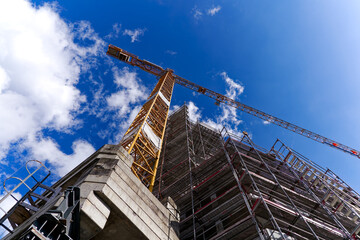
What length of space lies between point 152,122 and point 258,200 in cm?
1592

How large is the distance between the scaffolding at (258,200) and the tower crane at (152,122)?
2562 mm

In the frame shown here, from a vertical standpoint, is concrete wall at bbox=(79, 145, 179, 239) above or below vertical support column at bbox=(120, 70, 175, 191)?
below

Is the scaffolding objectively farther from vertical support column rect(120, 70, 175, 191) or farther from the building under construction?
vertical support column rect(120, 70, 175, 191)

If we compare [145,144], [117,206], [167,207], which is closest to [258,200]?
[167,207]

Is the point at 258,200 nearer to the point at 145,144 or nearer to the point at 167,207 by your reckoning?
the point at 167,207

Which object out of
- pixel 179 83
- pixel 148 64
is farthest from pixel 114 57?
pixel 179 83

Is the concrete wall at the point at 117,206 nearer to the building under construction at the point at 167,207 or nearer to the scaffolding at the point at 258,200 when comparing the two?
the building under construction at the point at 167,207

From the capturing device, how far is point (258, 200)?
37.8 ft

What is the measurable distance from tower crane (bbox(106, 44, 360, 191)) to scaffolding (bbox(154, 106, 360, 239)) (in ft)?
8.40

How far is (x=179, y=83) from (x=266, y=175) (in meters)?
43.8

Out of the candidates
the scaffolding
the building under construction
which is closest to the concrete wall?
the building under construction

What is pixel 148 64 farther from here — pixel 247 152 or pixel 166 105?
pixel 247 152

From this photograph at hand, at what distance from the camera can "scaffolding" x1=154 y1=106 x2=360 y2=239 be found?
38.0ft

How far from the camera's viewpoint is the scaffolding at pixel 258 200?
1158 centimetres
